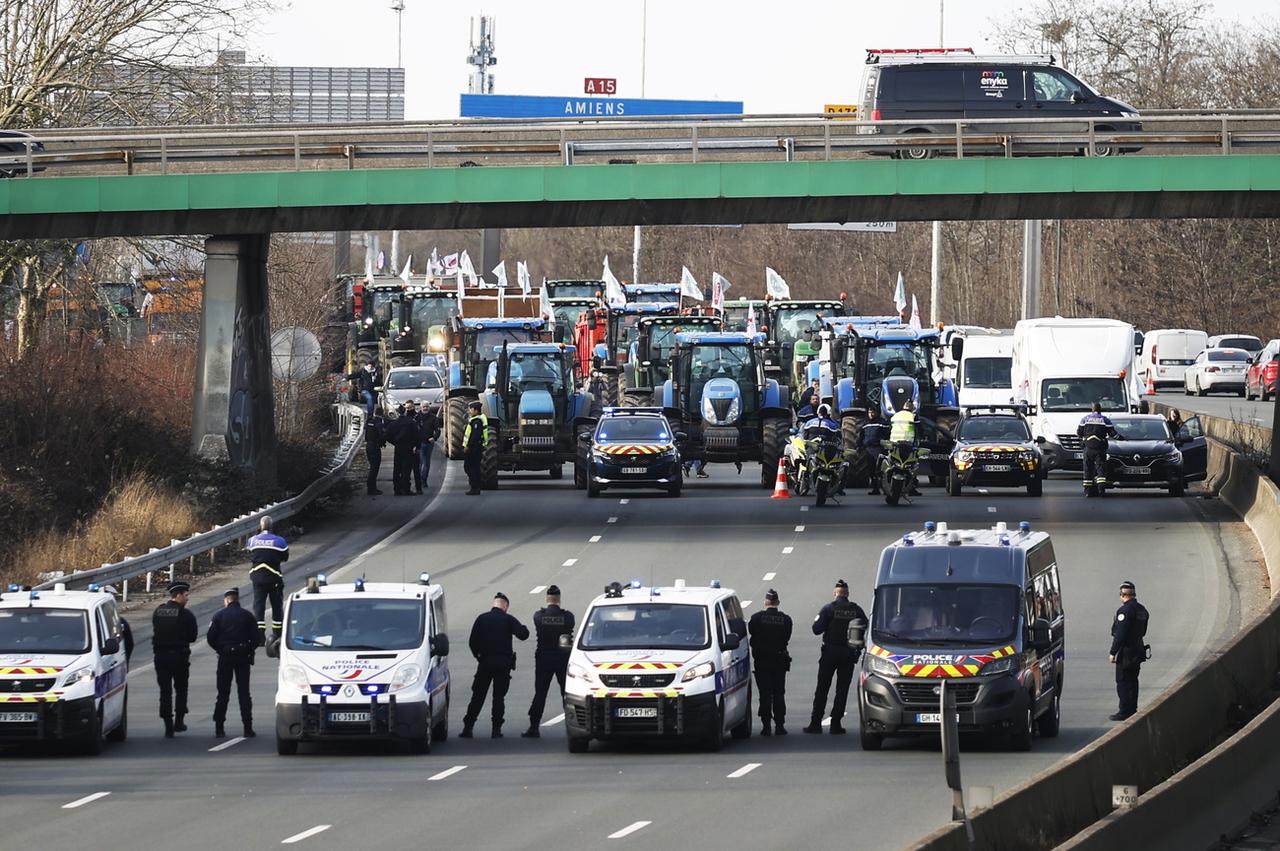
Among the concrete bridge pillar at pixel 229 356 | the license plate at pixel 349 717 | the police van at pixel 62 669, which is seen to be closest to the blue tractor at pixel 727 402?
the concrete bridge pillar at pixel 229 356

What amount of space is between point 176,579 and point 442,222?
29.0 ft

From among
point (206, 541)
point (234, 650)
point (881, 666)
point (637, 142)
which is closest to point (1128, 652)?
point (881, 666)

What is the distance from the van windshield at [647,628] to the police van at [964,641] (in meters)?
1.63

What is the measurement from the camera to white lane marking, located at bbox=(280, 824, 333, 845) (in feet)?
50.8

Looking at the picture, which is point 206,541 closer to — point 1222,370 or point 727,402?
point 727,402

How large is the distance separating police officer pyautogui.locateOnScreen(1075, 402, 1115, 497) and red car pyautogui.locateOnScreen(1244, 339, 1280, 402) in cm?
2491

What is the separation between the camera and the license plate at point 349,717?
64.0 ft

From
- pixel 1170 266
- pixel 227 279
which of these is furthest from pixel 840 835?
pixel 1170 266

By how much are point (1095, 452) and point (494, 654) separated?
2156cm

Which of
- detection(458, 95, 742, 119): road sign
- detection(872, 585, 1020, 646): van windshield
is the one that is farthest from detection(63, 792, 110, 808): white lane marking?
detection(458, 95, 742, 119): road sign

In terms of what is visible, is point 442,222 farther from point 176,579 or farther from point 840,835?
point 840,835

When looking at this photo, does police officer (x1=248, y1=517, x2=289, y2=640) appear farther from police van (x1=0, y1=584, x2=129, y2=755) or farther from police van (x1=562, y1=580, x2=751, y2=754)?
police van (x1=562, y1=580, x2=751, y2=754)

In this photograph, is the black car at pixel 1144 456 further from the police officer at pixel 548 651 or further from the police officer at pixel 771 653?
the police officer at pixel 548 651

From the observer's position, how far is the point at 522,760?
19.6m
